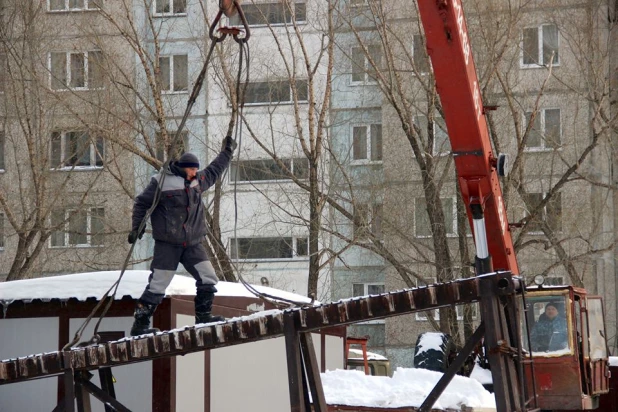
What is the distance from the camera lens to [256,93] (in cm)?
2952

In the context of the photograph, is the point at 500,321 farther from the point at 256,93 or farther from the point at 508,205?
the point at 256,93

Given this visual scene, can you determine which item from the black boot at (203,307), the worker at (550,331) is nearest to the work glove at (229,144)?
the black boot at (203,307)

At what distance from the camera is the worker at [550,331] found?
1252 centimetres

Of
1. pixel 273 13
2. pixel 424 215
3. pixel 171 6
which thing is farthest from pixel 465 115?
pixel 273 13

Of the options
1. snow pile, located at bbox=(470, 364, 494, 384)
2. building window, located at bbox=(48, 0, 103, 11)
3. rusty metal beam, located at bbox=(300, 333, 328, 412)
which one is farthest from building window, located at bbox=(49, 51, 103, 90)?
rusty metal beam, located at bbox=(300, 333, 328, 412)

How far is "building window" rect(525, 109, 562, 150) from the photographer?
23439mm

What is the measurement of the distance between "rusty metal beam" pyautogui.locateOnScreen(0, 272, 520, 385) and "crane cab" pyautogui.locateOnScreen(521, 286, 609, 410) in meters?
5.39

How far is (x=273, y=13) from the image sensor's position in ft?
94.8

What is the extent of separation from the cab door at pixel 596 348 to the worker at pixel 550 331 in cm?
46

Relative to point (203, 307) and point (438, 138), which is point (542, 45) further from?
point (203, 307)

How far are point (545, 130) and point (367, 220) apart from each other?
6.20m

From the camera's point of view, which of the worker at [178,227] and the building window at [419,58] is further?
the building window at [419,58]

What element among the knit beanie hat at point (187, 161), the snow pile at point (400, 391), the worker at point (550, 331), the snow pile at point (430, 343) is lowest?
the snow pile at point (430, 343)

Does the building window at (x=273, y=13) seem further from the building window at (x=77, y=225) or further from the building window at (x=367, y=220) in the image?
the building window at (x=77, y=225)
